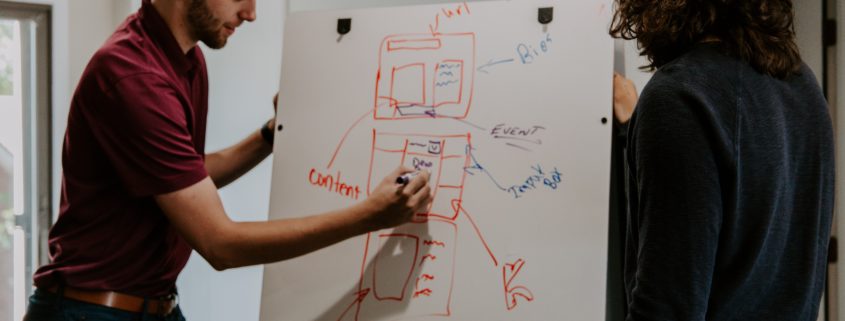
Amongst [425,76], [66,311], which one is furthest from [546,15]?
[66,311]

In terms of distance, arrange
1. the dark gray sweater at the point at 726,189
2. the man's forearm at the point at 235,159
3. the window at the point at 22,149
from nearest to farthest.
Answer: the dark gray sweater at the point at 726,189 → the man's forearm at the point at 235,159 → the window at the point at 22,149

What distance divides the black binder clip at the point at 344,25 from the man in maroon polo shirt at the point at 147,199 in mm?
250

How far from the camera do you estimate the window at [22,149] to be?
8.41ft

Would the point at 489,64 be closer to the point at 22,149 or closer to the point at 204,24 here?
the point at 204,24

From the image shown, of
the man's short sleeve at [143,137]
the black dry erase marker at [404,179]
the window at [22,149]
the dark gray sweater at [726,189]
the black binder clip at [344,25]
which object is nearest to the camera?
the dark gray sweater at [726,189]

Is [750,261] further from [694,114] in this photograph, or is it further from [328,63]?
[328,63]

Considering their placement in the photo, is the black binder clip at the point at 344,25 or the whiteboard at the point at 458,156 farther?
the black binder clip at the point at 344,25

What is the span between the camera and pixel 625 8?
0.97 m

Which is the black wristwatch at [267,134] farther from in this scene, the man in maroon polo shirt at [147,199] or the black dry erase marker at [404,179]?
the black dry erase marker at [404,179]

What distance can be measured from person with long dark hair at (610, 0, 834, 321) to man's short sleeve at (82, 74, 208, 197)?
73cm

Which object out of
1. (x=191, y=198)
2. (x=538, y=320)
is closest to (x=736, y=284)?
(x=538, y=320)

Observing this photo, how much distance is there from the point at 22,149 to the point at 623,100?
221 cm

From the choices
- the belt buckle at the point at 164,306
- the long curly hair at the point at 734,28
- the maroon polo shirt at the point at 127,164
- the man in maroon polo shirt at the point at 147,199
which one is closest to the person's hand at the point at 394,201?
the man in maroon polo shirt at the point at 147,199

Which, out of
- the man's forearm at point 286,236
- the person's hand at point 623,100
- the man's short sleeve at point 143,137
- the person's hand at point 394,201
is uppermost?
the person's hand at point 623,100
